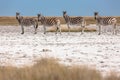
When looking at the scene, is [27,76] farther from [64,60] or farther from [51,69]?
[64,60]

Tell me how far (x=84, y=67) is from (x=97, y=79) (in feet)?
2.71

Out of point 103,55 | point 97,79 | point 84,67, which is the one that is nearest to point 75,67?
point 84,67

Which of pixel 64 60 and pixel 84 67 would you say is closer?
pixel 84 67

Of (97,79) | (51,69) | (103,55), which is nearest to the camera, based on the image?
(97,79)

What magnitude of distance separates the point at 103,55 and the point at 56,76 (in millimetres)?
8131

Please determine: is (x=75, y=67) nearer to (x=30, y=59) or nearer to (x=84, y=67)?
(x=84, y=67)

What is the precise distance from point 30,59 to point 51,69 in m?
6.08

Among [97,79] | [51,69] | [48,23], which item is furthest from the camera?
[48,23]

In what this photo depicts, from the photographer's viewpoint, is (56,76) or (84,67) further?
(84,67)

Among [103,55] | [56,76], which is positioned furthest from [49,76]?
[103,55]

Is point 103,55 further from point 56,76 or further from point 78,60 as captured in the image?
point 56,76

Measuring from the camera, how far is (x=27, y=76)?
994 centimetres

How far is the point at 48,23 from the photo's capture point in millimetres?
37875

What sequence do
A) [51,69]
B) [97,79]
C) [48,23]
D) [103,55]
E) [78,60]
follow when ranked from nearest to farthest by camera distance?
[97,79] < [51,69] < [78,60] < [103,55] < [48,23]
